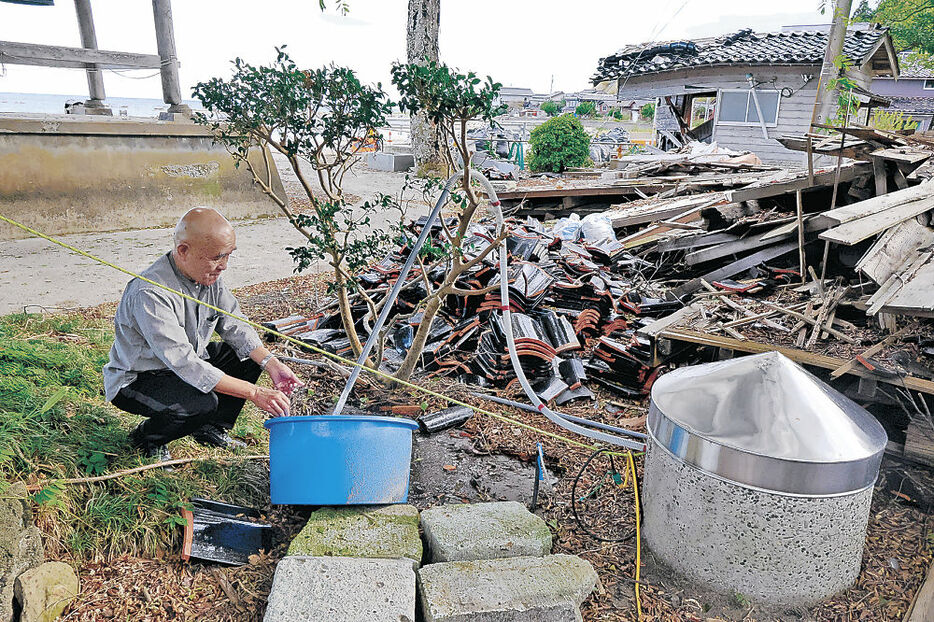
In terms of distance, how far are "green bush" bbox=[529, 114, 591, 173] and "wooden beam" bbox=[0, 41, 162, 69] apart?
36.5 ft

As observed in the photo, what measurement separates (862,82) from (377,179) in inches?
593

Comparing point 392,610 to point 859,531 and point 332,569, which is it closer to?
point 332,569

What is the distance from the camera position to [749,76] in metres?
17.5

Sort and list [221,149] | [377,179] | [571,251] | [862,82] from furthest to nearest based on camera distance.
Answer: [377,179] → [862,82] → [221,149] → [571,251]

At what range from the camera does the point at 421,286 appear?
610 centimetres

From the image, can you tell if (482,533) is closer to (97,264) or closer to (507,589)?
(507,589)

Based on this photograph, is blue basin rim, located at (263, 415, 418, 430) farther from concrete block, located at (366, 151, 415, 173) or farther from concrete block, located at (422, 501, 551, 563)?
concrete block, located at (366, 151, 415, 173)

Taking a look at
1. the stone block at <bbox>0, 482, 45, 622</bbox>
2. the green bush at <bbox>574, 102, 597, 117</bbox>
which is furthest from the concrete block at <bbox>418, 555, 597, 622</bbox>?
the green bush at <bbox>574, 102, 597, 117</bbox>

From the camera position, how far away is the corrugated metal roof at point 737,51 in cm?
1688

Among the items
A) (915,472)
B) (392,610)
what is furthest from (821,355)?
(392,610)

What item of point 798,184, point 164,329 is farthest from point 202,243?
point 798,184

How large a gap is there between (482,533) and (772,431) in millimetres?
1289

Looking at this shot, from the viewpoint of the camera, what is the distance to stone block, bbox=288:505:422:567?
2543 millimetres

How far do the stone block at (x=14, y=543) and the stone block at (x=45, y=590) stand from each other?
0.11ft
